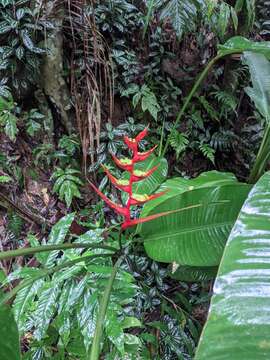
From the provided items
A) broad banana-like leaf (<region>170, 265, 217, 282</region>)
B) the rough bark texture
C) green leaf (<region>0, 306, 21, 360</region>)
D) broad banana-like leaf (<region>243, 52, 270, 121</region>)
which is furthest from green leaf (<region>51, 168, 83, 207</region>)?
green leaf (<region>0, 306, 21, 360</region>)

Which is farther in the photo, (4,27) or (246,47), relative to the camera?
(4,27)

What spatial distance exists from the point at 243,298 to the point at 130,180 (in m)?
0.26

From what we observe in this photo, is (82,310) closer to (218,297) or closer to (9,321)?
(9,321)

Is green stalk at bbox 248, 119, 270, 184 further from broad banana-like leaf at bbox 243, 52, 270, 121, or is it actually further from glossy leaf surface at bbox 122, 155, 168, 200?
glossy leaf surface at bbox 122, 155, 168, 200

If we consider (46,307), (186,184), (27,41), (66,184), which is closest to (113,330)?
(46,307)

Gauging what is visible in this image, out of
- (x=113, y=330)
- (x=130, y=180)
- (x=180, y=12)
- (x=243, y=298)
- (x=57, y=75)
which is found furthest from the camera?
(x=57, y=75)

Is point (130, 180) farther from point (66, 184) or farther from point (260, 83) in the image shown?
point (66, 184)

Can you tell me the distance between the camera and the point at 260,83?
1.08m

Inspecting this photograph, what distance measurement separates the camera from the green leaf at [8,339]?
0.49 m

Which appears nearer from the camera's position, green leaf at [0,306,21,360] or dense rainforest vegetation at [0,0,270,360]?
green leaf at [0,306,21,360]

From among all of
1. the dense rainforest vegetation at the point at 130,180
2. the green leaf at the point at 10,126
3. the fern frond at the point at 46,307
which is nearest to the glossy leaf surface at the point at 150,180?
the dense rainforest vegetation at the point at 130,180

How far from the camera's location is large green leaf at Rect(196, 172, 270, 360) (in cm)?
38

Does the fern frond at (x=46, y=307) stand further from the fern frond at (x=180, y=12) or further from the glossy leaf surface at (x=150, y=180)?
the fern frond at (x=180, y=12)

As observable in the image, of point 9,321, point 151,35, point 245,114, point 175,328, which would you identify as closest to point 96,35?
point 151,35
